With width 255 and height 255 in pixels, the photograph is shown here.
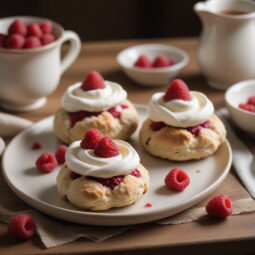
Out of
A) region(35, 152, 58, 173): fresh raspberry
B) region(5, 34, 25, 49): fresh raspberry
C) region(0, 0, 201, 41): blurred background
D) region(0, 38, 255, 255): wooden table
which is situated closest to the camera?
region(0, 38, 255, 255): wooden table

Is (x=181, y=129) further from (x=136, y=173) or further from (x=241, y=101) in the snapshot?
(x=241, y=101)

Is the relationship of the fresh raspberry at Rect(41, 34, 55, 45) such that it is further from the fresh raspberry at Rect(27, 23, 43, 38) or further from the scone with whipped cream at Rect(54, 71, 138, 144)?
the scone with whipped cream at Rect(54, 71, 138, 144)

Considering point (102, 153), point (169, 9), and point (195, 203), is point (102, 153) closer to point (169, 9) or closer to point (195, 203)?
point (195, 203)

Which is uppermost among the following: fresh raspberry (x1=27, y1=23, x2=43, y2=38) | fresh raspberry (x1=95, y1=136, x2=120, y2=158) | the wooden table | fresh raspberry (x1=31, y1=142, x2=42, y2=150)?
fresh raspberry (x1=27, y1=23, x2=43, y2=38)

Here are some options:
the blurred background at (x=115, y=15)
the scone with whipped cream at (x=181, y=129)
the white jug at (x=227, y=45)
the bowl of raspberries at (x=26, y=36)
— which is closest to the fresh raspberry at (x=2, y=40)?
the bowl of raspberries at (x=26, y=36)

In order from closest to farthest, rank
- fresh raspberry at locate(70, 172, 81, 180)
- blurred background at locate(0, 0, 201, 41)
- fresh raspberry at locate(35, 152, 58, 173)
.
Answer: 1. fresh raspberry at locate(70, 172, 81, 180)
2. fresh raspberry at locate(35, 152, 58, 173)
3. blurred background at locate(0, 0, 201, 41)

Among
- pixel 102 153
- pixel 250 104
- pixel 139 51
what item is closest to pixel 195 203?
pixel 102 153

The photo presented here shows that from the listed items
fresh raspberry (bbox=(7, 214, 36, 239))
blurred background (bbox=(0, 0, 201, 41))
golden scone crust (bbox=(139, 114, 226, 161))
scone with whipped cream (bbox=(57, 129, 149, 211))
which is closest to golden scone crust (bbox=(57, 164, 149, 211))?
scone with whipped cream (bbox=(57, 129, 149, 211))
